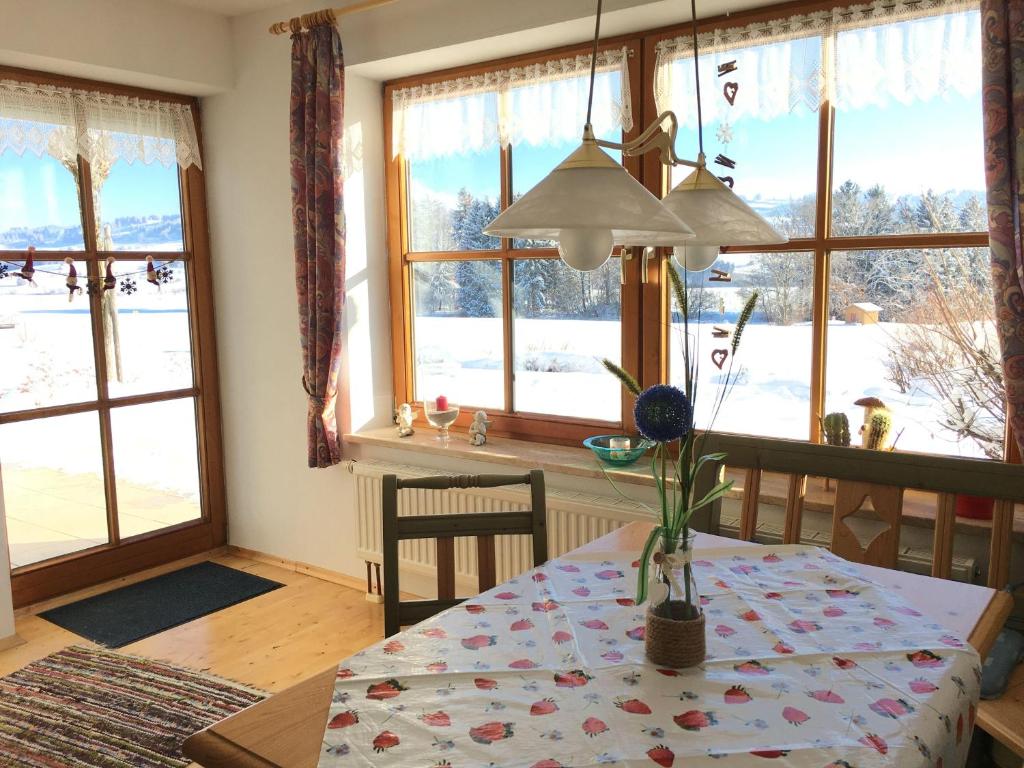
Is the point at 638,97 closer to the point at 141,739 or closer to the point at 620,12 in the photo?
the point at 620,12

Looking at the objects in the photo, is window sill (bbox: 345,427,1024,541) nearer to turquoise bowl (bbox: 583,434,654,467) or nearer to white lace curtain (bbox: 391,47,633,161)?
turquoise bowl (bbox: 583,434,654,467)

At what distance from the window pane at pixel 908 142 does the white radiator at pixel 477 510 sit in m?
1.25

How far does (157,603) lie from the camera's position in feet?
12.0

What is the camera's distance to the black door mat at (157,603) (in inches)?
133

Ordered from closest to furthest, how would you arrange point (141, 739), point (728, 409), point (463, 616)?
point (463, 616), point (141, 739), point (728, 409)

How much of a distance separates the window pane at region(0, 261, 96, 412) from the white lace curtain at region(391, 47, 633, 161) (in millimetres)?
1562

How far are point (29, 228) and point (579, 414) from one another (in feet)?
7.93

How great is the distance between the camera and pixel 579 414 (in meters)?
3.39

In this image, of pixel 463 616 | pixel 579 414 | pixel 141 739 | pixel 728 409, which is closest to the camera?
pixel 463 616

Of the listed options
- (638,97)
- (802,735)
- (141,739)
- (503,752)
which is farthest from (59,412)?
(802,735)

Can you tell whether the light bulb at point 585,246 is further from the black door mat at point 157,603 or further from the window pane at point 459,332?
the black door mat at point 157,603

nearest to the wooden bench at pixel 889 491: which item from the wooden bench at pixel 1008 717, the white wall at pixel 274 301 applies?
the wooden bench at pixel 1008 717

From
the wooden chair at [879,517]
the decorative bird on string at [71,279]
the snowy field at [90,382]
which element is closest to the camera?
the wooden chair at [879,517]

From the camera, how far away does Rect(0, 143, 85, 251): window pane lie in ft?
11.2
